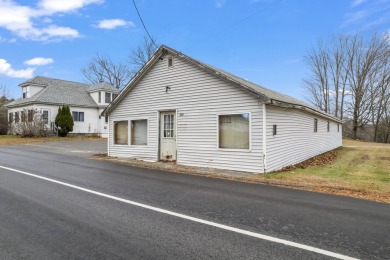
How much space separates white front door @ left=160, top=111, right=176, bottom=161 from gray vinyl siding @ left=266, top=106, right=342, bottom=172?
454 centimetres

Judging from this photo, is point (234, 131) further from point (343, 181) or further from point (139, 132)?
point (139, 132)

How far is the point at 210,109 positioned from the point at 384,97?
3748 centimetres

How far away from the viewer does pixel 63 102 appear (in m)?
32.7

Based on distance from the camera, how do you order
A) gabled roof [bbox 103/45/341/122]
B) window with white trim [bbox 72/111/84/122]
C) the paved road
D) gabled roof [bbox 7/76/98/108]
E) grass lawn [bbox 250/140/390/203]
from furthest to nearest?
window with white trim [bbox 72/111/84/122], gabled roof [bbox 7/76/98/108], gabled roof [bbox 103/45/341/122], grass lawn [bbox 250/140/390/203], the paved road

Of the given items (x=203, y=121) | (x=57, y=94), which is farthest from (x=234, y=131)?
(x=57, y=94)

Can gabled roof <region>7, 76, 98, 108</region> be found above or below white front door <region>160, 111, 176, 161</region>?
above

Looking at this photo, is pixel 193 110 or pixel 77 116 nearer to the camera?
pixel 193 110

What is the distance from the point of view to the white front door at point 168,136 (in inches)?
546

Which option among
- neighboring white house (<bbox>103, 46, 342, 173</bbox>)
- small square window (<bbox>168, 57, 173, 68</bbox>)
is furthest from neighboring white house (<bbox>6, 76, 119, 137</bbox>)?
small square window (<bbox>168, 57, 173, 68</bbox>)

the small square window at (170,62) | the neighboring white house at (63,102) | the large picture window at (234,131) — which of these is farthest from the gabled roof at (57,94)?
the large picture window at (234,131)

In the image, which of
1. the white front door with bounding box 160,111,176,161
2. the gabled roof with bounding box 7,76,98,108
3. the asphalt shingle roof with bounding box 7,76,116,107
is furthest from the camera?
the asphalt shingle roof with bounding box 7,76,116,107

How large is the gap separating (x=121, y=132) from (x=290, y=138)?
875 cm

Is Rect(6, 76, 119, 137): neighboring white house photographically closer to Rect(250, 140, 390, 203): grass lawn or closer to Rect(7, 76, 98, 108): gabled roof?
Rect(7, 76, 98, 108): gabled roof

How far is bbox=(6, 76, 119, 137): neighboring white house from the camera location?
31.3m
